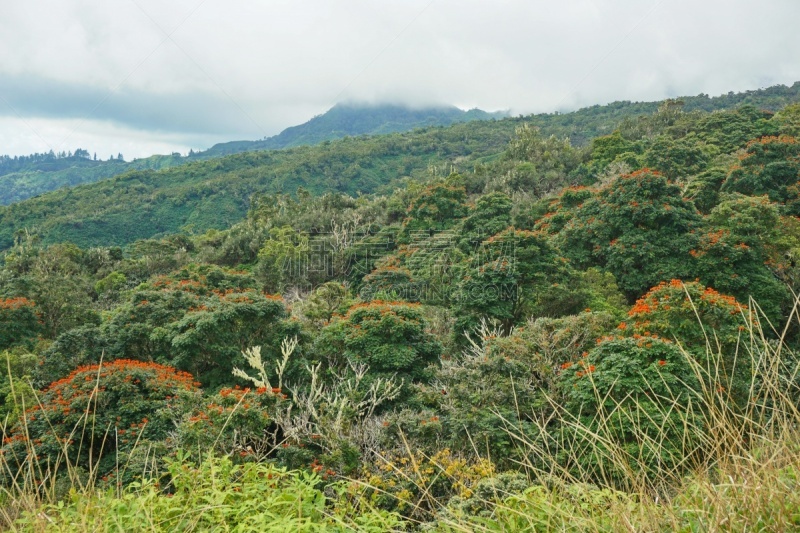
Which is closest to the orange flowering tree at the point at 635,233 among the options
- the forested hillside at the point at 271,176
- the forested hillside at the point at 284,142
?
the forested hillside at the point at 271,176

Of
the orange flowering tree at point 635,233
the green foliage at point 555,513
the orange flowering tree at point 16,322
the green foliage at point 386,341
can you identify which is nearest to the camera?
the green foliage at point 555,513

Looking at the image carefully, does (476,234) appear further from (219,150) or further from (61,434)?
(219,150)

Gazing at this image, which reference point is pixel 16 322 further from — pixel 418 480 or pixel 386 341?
pixel 418 480

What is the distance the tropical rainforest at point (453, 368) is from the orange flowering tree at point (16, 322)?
6 cm

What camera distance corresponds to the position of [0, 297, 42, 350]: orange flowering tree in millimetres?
12641

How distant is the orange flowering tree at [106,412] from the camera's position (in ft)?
22.9

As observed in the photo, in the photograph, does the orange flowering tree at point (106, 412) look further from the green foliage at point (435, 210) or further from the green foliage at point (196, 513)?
the green foliage at point (435, 210)

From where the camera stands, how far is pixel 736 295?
12219 millimetres

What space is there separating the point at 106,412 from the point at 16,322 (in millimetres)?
8077

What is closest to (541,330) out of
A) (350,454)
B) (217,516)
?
(350,454)

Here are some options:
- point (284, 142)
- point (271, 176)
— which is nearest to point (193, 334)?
point (271, 176)

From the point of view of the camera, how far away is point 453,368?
916 cm

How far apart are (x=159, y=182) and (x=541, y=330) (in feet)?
248

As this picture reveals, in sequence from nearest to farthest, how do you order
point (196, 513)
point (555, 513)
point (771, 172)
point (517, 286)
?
point (555, 513) < point (196, 513) < point (517, 286) < point (771, 172)
